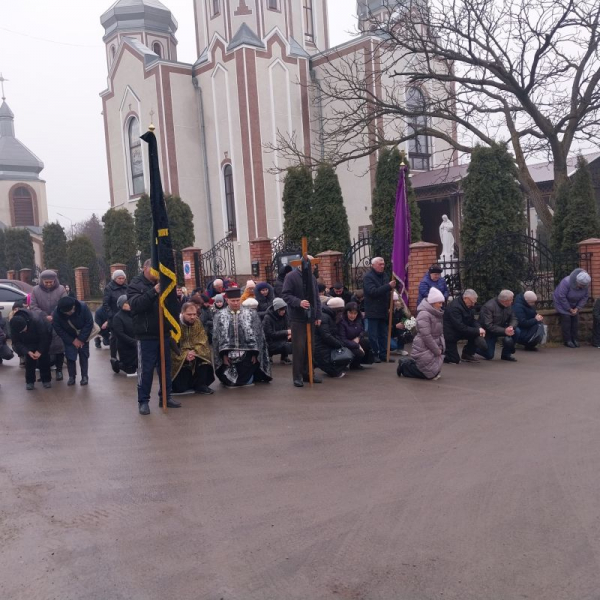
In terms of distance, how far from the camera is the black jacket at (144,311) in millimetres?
7855

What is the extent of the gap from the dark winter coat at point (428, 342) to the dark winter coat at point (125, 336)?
4.43 metres

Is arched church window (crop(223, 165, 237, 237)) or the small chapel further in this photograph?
the small chapel

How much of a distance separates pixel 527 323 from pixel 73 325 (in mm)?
7913

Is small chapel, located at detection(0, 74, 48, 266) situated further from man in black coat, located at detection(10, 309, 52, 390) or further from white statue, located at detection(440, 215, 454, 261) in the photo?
man in black coat, located at detection(10, 309, 52, 390)

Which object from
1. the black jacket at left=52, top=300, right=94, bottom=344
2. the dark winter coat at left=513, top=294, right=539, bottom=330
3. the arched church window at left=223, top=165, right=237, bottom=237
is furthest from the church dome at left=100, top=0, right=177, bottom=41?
the dark winter coat at left=513, top=294, right=539, bottom=330

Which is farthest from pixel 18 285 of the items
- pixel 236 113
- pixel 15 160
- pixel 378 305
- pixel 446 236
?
pixel 15 160

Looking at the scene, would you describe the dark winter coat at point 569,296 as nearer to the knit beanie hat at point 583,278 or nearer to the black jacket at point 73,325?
the knit beanie hat at point 583,278

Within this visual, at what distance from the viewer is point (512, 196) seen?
13.9 metres

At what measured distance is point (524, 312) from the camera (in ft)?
38.5

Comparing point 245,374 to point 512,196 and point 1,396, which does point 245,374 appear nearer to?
point 1,396

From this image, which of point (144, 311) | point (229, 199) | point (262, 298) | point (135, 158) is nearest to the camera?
point (144, 311)

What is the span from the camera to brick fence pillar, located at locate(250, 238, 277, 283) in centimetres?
1805

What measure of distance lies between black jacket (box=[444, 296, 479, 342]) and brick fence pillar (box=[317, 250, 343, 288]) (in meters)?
4.37

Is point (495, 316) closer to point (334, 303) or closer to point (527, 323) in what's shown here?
point (527, 323)
